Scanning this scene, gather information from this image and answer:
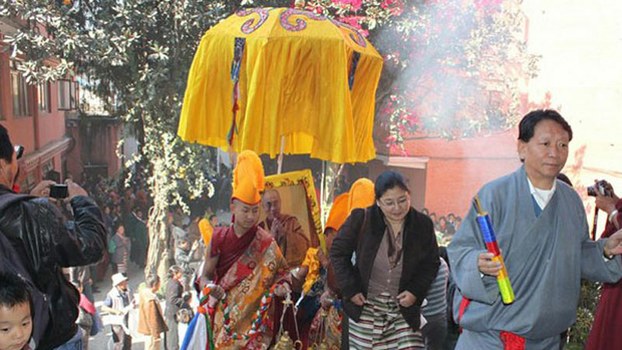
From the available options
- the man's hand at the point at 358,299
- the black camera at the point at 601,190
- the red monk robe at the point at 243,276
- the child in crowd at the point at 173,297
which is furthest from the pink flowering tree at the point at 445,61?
the man's hand at the point at 358,299

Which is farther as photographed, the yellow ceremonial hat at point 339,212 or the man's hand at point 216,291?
the yellow ceremonial hat at point 339,212

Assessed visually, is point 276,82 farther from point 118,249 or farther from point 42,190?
point 118,249

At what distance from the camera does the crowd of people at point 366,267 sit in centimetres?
221

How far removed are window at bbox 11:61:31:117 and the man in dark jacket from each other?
9.11 meters

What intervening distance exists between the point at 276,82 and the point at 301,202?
1.02m

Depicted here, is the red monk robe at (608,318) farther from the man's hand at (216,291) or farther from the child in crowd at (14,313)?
the child in crowd at (14,313)

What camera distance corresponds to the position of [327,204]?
9.16 meters

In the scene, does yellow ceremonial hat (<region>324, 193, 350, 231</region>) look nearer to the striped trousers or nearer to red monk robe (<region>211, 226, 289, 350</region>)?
red monk robe (<region>211, 226, 289, 350</region>)

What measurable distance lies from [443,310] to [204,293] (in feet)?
Result: 5.13

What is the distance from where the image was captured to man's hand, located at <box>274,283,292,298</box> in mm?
3867

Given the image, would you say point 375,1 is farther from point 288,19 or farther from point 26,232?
point 26,232

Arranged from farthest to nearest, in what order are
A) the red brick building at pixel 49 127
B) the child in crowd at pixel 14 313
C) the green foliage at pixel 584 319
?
the red brick building at pixel 49 127 → the green foliage at pixel 584 319 → the child in crowd at pixel 14 313

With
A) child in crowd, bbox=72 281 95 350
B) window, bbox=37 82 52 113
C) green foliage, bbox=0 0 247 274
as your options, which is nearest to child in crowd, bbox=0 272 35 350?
child in crowd, bbox=72 281 95 350

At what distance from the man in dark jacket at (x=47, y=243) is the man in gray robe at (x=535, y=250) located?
153cm
